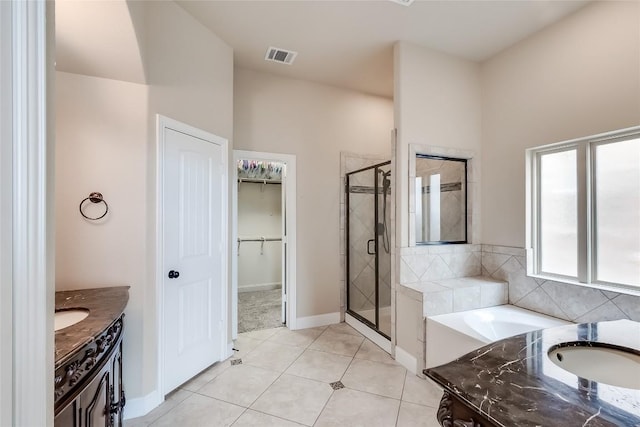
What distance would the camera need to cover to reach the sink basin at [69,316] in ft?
4.66

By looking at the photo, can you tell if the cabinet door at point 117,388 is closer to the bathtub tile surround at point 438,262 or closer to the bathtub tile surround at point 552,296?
the bathtub tile surround at point 438,262

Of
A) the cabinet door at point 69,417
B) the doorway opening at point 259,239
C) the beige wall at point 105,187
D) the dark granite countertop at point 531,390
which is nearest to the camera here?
the dark granite countertop at point 531,390

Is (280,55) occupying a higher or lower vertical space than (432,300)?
higher

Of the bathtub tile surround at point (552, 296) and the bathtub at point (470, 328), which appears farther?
the bathtub at point (470, 328)

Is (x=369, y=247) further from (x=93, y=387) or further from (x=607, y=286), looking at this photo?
(x=93, y=387)

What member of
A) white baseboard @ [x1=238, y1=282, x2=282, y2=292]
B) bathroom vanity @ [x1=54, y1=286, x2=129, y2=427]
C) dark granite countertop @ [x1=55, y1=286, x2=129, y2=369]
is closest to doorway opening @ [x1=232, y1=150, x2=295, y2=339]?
white baseboard @ [x1=238, y1=282, x2=282, y2=292]

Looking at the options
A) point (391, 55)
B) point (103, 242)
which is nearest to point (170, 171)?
point (103, 242)

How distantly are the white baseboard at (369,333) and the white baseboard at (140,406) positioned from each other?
2089mm

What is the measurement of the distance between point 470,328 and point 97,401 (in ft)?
Answer: 7.99

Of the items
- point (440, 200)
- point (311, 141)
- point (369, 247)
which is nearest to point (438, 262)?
point (440, 200)

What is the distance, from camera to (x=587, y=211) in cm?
235

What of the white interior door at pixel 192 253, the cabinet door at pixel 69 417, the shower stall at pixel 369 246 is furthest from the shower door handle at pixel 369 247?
the cabinet door at pixel 69 417

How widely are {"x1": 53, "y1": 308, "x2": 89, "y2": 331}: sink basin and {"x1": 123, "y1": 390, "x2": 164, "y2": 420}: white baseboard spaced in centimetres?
89

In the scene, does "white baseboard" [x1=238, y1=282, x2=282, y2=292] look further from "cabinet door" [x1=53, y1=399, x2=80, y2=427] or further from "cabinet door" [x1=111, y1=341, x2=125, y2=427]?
"cabinet door" [x1=53, y1=399, x2=80, y2=427]
